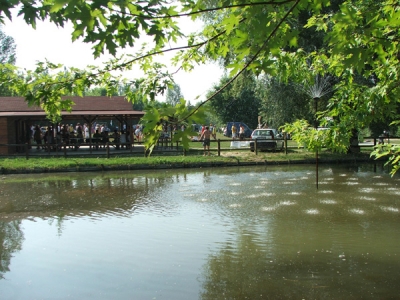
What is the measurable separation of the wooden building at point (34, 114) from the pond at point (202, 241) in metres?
12.9

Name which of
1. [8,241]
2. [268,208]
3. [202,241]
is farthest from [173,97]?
[8,241]

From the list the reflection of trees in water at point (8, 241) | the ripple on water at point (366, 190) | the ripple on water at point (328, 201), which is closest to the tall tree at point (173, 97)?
the reflection of trees in water at point (8, 241)

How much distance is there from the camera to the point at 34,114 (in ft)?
80.6

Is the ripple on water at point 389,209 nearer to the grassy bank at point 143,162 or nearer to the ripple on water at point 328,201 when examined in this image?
the ripple on water at point 328,201

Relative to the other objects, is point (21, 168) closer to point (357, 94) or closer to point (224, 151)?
point (224, 151)

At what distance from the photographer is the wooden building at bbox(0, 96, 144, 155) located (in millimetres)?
25438

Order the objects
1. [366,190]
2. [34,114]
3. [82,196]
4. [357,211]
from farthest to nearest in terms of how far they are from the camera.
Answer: [34,114], [366,190], [82,196], [357,211]

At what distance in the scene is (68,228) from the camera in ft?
27.6

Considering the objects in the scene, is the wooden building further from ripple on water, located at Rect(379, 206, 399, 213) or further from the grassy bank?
ripple on water, located at Rect(379, 206, 399, 213)

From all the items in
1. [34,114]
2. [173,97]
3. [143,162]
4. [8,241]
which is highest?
[34,114]

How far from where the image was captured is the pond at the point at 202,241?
17.3 feet

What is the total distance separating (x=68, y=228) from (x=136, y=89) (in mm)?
3770

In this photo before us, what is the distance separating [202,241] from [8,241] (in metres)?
3.55

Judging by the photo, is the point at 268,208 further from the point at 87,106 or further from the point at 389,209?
the point at 87,106
